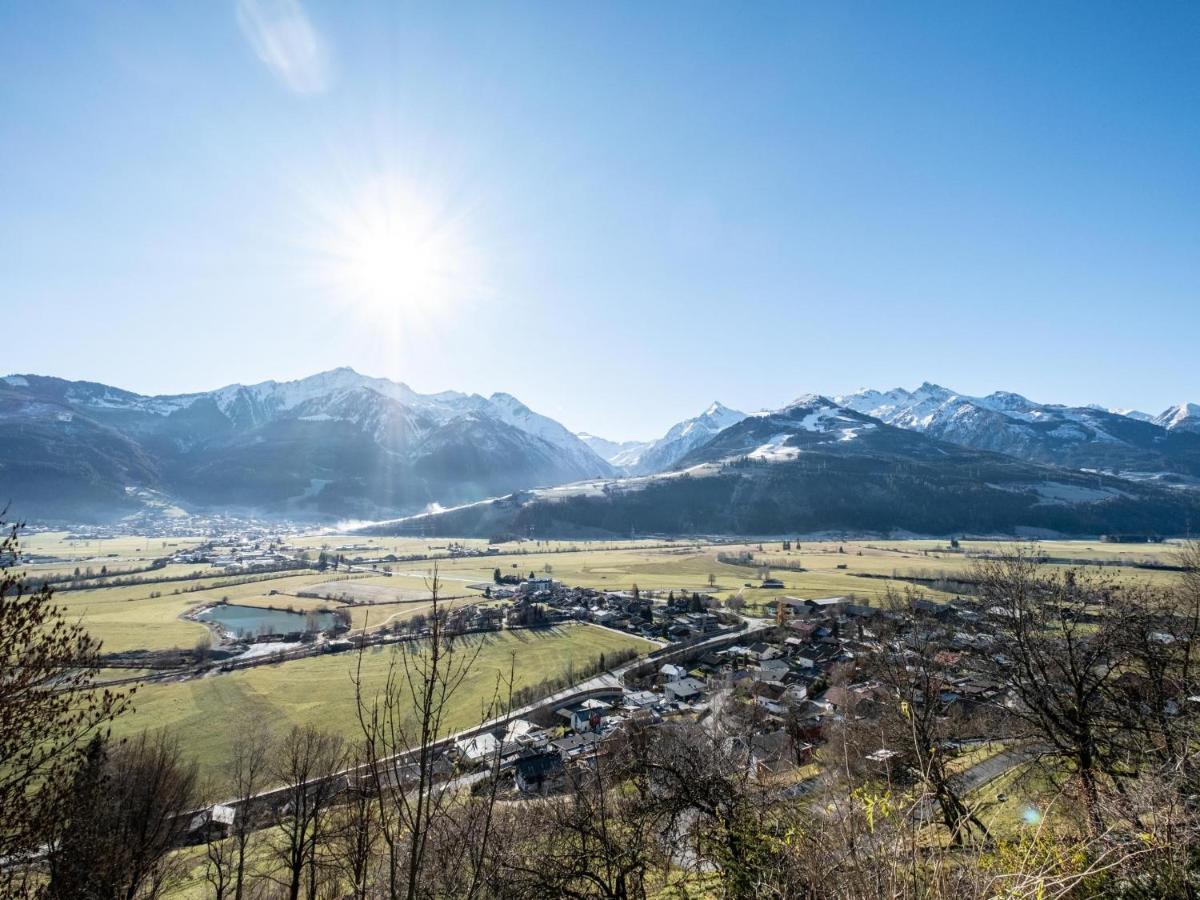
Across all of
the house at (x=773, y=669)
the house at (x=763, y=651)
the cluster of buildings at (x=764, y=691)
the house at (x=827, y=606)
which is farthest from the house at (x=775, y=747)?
the house at (x=827, y=606)

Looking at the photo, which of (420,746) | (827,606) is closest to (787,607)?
(827,606)

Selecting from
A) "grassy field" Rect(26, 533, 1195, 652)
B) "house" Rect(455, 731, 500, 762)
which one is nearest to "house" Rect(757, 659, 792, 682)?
"house" Rect(455, 731, 500, 762)

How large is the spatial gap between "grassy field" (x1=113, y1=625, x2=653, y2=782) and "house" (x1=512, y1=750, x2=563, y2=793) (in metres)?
4.95

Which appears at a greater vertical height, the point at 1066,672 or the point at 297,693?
the point at 1066,672

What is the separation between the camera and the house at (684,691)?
1933 inches

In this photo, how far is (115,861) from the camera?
666 inches

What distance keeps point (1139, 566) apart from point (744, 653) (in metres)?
94.2

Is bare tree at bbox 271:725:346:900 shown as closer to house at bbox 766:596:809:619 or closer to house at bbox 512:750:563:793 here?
house at bbox 512:750:563:793

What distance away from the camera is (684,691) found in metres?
49.8

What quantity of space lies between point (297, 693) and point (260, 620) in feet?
146

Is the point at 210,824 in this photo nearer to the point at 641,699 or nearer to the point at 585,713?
the point at 585,713

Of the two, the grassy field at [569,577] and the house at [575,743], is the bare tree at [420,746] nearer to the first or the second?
the house at [575,743]

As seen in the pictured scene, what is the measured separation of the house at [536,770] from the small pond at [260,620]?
59.5 metres

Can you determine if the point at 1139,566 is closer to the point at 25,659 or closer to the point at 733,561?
the point at 733,561
